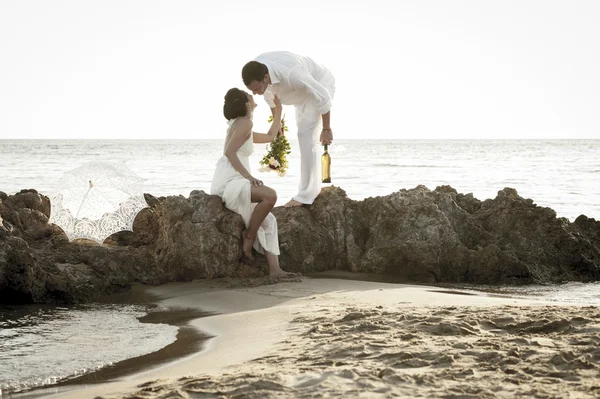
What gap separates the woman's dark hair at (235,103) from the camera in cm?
800

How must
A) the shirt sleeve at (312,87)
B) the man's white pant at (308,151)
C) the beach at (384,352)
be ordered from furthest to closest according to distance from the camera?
the man's white pant at (308,151), the shirt sleeve at (312,87), the beach at (384,352)

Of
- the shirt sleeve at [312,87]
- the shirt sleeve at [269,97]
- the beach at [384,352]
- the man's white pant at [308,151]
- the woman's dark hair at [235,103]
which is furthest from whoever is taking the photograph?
the man's white pant at [308,151]

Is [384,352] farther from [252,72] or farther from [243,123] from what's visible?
[252,72]

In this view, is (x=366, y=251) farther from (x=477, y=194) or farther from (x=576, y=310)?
(x=477, y=194)

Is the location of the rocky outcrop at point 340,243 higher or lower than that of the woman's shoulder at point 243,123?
lower

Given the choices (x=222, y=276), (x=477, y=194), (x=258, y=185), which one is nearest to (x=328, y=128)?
(x=258, y=185)

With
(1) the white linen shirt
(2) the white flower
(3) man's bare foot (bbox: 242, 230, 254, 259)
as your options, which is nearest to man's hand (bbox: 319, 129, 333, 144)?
(1) the white linen shirt

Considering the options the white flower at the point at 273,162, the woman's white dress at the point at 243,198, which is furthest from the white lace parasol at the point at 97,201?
the white flower at the point at 273,162

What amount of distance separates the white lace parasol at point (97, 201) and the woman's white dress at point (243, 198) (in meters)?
1.05

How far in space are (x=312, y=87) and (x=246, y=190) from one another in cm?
135

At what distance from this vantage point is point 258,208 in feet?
26.0

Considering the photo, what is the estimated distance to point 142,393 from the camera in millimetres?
4000

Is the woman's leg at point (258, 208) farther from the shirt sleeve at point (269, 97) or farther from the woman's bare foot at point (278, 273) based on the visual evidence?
the shirt sleeve at point (269, 97)

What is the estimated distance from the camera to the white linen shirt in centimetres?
824
